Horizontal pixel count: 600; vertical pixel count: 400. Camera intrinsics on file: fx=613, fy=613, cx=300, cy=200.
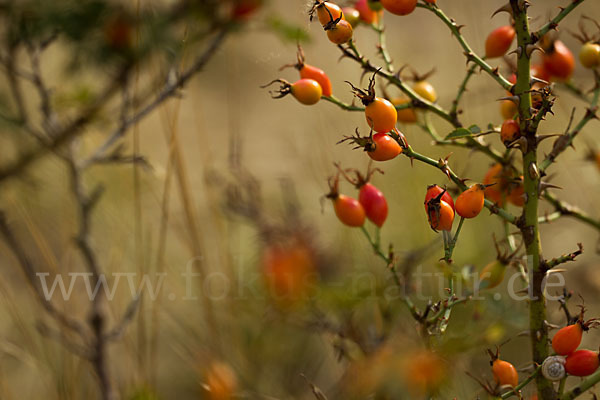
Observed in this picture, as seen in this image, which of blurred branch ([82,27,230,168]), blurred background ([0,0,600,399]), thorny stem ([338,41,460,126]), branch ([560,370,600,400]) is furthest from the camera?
blurred background ([0,0,600,399])

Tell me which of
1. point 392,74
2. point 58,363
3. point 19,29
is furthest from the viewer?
point 58,363

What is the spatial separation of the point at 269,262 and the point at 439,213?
0.87 m

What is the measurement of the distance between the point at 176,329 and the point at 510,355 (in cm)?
107

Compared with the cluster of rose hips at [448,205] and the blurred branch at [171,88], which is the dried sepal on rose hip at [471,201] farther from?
the blurred branch at [171,88]

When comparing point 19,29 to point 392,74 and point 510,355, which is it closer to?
point 392,74

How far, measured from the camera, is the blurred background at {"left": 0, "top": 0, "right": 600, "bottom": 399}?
1.17m

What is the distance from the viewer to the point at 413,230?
1798 millimetres

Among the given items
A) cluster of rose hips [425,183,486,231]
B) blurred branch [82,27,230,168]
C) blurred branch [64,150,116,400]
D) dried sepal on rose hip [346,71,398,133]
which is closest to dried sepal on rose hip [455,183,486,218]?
cluster of rose hips [425,183,486,231]

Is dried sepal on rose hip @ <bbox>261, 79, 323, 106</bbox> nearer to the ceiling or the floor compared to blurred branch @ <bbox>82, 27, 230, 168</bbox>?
nearer to the floor

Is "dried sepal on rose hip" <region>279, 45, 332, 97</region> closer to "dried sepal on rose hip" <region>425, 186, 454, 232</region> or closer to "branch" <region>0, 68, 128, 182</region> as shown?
"dried sepal on rose hip" <region>425, 186, 454, 232</region>

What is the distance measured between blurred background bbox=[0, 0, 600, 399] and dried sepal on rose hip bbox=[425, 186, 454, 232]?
0.44 feet

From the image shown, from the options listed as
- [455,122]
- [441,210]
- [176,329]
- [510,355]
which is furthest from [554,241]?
[441,210]

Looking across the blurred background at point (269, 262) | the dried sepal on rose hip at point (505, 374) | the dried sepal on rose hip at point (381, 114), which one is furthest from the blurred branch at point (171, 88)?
the dried sepal on rose hip at point (505, 374)

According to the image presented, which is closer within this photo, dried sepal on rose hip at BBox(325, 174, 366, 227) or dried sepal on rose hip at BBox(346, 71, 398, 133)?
dried sepal on rose hip at BBox(346, 71, 398, 133)
